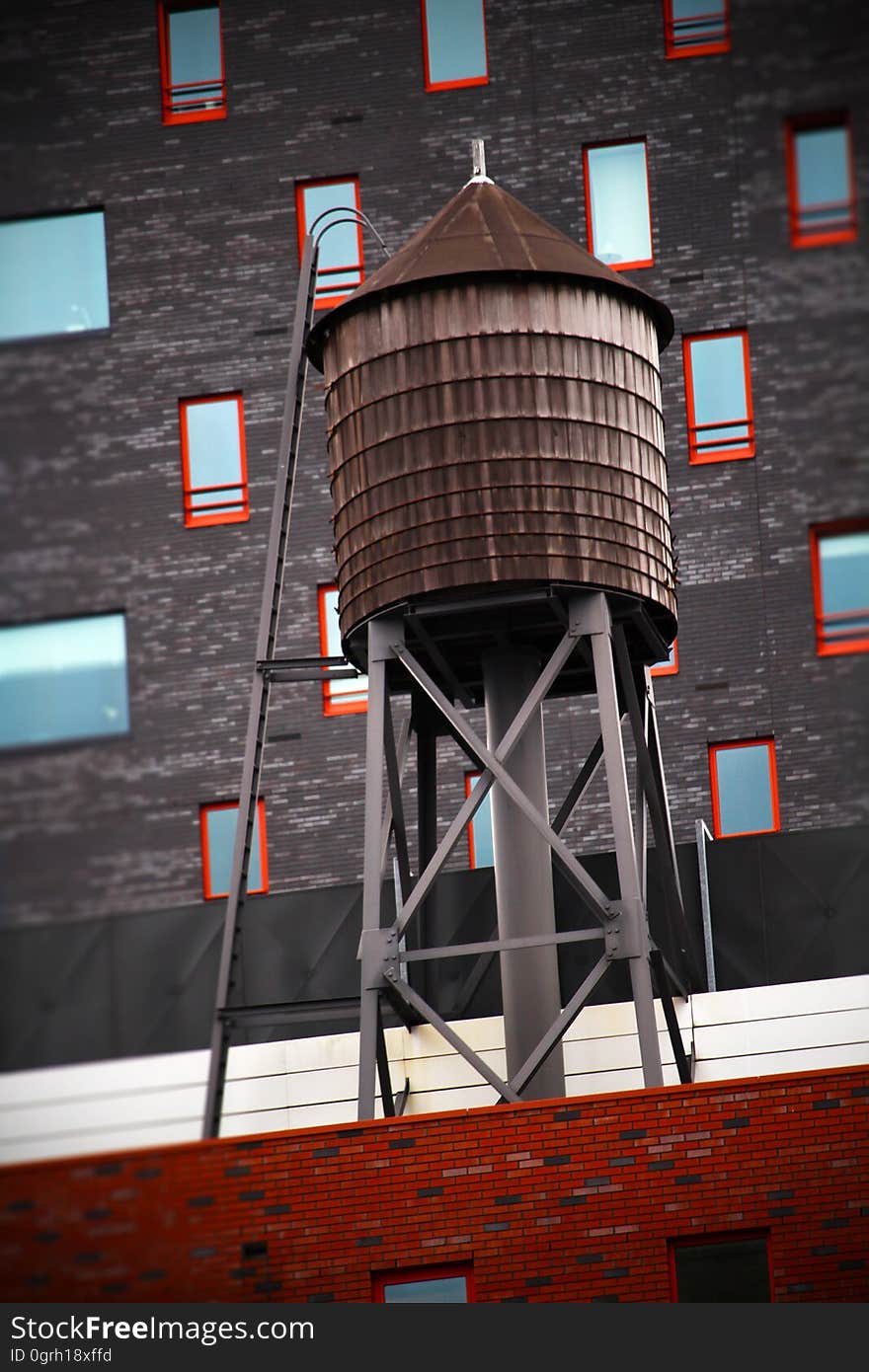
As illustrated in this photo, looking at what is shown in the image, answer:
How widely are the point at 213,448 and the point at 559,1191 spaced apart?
1415 centimetres

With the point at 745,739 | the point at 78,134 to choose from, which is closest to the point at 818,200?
the point at 745,739

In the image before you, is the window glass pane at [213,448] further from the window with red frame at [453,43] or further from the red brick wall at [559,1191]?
the red brick wall at [559,1191]

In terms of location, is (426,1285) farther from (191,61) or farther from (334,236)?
(191,61)

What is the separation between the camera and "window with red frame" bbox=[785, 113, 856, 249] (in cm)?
1075

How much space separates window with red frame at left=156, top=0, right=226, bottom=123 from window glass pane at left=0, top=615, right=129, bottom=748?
682cm

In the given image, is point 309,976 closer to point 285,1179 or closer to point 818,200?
point 285,1179

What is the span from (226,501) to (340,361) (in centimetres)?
952

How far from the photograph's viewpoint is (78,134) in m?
28.8

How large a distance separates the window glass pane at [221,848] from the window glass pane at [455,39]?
383 inches

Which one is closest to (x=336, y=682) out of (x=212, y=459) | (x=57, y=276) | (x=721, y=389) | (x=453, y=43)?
(x=212, y=459)

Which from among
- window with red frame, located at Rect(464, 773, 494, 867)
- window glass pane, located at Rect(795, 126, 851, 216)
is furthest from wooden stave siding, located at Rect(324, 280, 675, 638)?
window with red frame, located at Rect(464, 773, 494, 867)

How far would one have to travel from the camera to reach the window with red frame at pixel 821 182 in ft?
35.3

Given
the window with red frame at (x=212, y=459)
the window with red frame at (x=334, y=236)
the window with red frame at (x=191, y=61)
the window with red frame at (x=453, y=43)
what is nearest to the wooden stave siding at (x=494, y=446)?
the window with red frame at (x=334, y=236)

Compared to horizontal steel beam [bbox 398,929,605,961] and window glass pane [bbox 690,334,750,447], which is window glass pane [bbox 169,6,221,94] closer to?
window glass pane [bbox 690,334,750,447]
